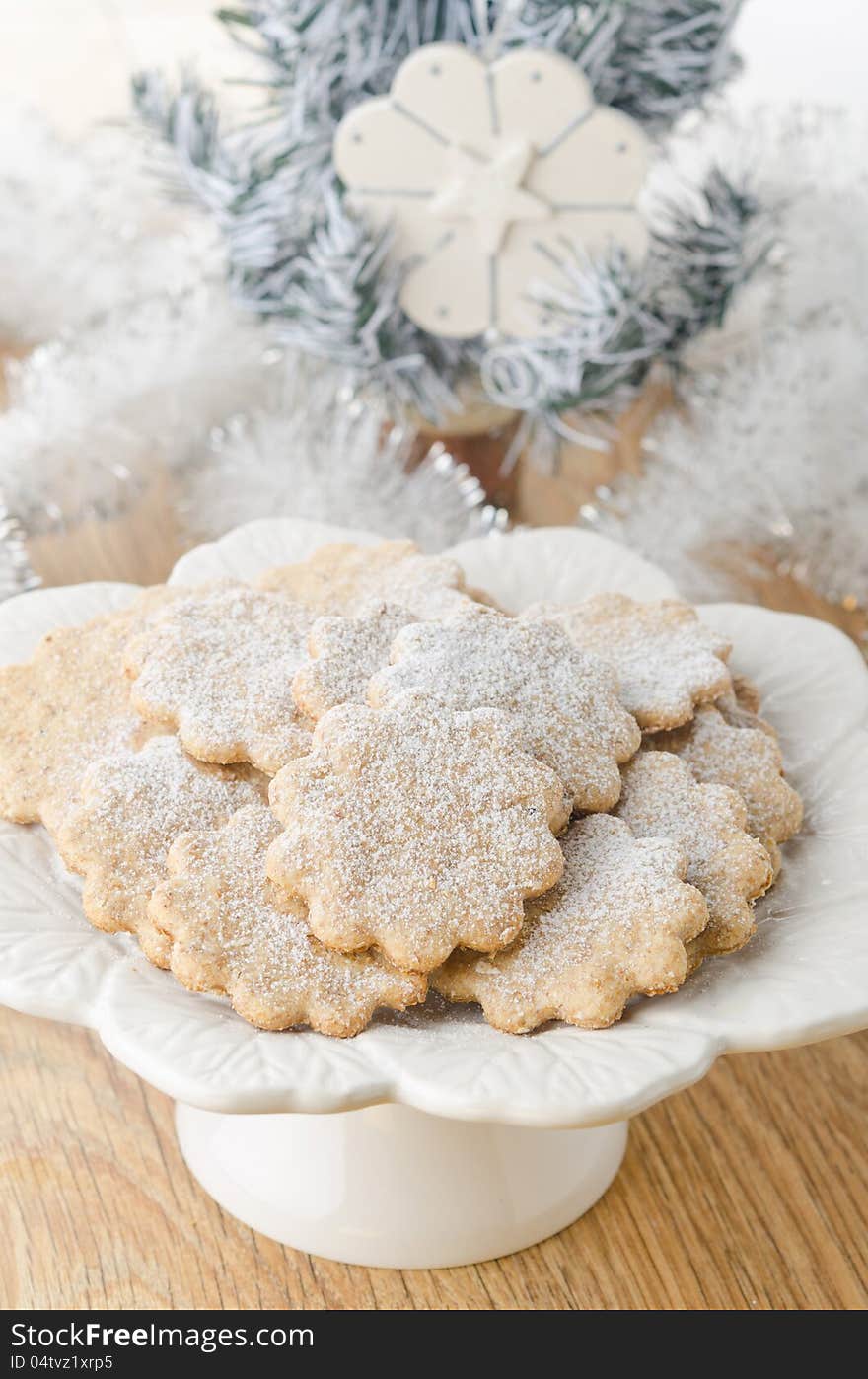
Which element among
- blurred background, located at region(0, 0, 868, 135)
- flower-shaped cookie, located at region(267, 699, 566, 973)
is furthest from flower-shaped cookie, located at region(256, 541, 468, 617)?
blurred background, located at region(0, 0, 868, 135)

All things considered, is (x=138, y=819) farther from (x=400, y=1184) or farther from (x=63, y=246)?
(x=63, y=246)

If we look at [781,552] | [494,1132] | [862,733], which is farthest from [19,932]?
[781,552]

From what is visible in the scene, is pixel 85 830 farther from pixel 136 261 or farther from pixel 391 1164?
pixel 136 261

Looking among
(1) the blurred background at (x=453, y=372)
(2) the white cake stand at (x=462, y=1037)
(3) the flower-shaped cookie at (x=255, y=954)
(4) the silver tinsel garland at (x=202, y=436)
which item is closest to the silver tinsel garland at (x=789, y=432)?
(1) the blurred background at (x=453, y=372)

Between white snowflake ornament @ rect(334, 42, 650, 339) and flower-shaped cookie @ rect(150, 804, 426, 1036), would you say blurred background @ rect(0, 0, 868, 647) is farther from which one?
flower-shaped cookie @ rect(150, 804, 426, 1036)

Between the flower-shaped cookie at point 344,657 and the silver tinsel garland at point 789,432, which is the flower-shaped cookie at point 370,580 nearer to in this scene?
the flower-shaped cookie at point 344,657

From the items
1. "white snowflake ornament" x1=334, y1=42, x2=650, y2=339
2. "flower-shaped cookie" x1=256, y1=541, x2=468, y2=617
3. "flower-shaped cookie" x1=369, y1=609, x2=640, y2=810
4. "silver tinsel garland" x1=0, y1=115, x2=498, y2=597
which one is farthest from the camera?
"silver tinsel garland" x1=0, y1=115, x2=498, y2=597
